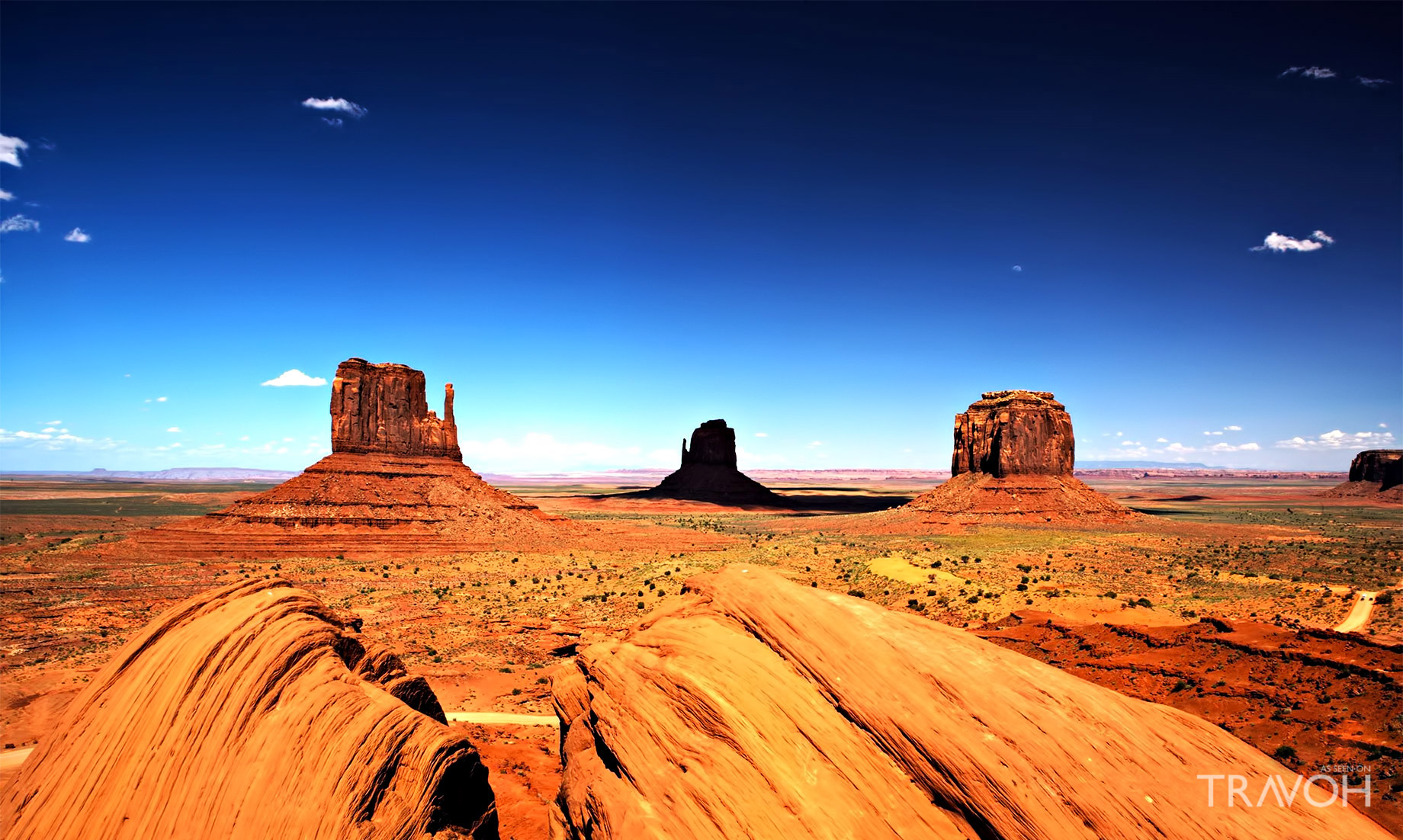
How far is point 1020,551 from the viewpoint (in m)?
43.8

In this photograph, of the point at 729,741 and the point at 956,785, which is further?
the point at 729,741

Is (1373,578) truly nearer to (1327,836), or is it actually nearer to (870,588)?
(870,588)

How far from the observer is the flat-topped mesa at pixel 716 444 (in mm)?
130000

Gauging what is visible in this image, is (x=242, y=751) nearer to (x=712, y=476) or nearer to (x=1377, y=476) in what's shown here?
(x=712, y=476)

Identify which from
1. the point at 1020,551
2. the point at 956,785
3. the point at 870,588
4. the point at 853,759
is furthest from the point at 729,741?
the point at 1020,551

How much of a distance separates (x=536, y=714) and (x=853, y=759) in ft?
40.2

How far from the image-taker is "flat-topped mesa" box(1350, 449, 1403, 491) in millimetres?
109875

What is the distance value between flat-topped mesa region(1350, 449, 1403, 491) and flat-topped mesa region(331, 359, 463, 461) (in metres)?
157

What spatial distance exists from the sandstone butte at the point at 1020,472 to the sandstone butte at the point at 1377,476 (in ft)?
260

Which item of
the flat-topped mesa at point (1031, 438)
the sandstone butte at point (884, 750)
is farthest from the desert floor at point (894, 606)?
the flat-topped mesa at point (1031, 438)

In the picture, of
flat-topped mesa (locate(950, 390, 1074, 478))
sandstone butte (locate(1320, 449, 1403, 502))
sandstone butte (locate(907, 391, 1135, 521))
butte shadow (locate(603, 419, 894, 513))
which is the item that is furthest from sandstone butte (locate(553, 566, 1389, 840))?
sandstone butte (locate(1320, 449, 1403, 502))

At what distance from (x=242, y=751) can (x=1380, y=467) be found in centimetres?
17356

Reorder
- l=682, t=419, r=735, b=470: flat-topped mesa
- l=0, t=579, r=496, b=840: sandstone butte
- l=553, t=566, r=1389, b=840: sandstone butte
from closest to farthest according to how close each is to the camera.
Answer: l=553, t=566, r=1389, b=840: sandstone butte < l=0, t=579, r=496, b=840: sandstone butte < l=682, t=419, r=735, b=470: flat-topped mesa

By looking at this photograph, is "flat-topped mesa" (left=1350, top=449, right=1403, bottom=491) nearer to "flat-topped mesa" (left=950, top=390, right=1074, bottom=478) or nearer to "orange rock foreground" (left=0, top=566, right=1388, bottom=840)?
"flat-topped mesa" (left=950, top=390, right=1074, bottom=478)
